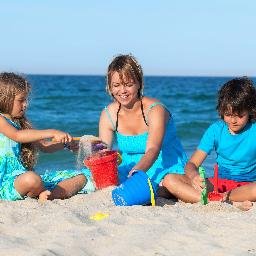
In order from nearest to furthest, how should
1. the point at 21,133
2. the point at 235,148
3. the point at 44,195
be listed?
→ the point at 44,195, the point at 21,133, the point at 235,148

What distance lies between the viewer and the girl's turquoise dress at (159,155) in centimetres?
488

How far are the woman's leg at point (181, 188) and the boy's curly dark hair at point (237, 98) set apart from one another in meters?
0.59

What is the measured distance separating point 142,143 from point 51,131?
861mm

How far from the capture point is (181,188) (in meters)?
4.43

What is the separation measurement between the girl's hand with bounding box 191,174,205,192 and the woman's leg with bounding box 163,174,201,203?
13 centimetres

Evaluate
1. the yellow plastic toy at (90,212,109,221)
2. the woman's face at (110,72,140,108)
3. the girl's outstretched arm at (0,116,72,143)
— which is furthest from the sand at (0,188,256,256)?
the woman's face at (110,72,140,108)

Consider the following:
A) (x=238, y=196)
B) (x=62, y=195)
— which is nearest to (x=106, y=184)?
(x=62, y=195)

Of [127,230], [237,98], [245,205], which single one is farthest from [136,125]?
[127,230]

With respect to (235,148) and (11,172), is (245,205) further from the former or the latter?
(11,172)

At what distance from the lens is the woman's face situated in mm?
4699

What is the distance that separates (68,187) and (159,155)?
2.70 feet

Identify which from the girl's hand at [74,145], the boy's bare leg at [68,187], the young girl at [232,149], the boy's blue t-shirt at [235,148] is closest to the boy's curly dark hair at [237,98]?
the young girl at [232,149]

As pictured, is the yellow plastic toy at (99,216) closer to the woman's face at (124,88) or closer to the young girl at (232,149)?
the young girl at (232,149)

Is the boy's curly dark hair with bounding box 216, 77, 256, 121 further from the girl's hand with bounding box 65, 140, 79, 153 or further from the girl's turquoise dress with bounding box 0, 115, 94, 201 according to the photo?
the girl's turquoise dress with bounding box 0, 115, 94, 201
